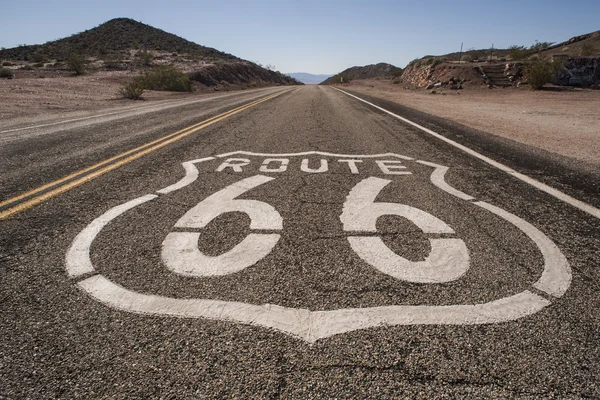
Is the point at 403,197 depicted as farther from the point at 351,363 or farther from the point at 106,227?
the point at 106,227

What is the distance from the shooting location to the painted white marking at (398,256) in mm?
2021

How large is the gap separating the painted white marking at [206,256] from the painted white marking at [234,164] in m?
1.83

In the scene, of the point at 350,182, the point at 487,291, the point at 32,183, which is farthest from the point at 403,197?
the point at 32,183

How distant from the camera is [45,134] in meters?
6.89

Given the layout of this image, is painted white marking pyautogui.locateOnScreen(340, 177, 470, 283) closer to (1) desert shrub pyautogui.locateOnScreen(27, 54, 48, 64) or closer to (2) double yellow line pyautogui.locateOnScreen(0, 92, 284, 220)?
(2) double yellow line pyautogui.locateOnScreen(0, 92, 284, 220)

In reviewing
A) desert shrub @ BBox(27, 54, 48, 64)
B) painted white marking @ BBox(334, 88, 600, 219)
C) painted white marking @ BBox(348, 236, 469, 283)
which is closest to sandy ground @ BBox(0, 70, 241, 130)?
painted white marking @ BBox(348, 236, 469, 283)

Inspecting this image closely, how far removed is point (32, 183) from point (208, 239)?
2.63m

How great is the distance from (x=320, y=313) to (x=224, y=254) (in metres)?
0.81

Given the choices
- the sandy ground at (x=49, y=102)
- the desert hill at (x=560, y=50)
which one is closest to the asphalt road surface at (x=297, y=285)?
the sandy ground at (x=49, y=102)

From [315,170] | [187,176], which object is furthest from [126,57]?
[315,170]

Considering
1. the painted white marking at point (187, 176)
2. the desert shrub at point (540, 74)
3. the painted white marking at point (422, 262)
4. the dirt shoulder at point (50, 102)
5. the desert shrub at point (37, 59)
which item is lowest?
the painted white marking at point (422, 262)

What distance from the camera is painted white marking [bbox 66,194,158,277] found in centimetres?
205

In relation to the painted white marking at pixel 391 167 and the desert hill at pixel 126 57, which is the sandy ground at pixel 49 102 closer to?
the painted white marking at pixel 391 167

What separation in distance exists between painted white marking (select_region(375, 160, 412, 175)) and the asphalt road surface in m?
0.09
